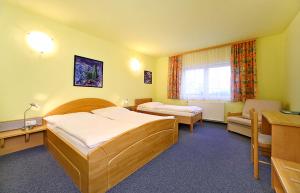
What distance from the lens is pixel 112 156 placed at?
5.04 feet

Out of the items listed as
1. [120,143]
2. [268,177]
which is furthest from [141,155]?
[268,177]

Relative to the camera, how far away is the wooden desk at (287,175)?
96cm

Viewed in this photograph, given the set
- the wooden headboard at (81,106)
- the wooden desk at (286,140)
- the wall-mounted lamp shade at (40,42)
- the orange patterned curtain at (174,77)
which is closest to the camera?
the wooden desk at (286,140)

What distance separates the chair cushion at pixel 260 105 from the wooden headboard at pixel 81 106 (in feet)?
12.6

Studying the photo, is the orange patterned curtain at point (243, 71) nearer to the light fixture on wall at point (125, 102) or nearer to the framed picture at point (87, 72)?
the light fixture on wall at point (125, 102)

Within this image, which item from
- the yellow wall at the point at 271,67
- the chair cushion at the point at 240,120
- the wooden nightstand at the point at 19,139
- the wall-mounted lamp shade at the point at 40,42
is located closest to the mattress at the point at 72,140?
the wooden nightstand at the point at 19,139

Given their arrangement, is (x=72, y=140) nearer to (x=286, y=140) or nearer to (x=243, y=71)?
(x=286, y=140)

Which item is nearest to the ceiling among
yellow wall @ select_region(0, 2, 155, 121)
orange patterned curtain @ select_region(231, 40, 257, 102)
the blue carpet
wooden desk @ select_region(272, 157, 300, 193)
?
yellow wall @ select_region(0, 2, 155, 121)

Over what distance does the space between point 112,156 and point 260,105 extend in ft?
12.7

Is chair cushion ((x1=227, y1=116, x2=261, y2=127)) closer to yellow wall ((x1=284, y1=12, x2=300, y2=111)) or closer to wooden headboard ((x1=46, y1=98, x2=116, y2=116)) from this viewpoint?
yellow wall ((x1=284, y1=12, x2=300, y2=111))

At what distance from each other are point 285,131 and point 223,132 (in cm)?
237

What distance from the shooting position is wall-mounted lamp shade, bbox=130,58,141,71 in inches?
184

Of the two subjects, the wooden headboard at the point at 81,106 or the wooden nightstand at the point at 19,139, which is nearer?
the wooden nightstand at the point at 19,139

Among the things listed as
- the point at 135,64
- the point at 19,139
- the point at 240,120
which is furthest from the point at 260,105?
the point at 19,139
